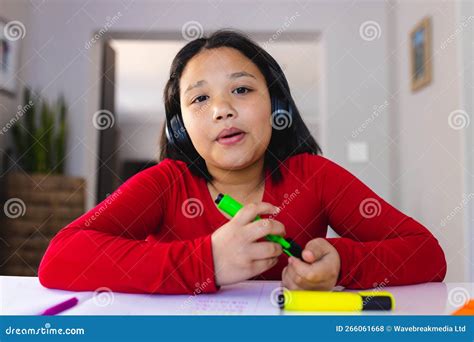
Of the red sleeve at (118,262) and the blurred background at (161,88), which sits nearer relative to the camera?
the red sleeve at (118,262)

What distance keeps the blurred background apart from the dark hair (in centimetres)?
108

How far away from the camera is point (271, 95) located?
89cm

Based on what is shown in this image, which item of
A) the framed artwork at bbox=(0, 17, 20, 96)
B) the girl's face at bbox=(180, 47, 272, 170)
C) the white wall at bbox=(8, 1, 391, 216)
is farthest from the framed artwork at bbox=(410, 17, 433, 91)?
the framed artwork at bbox=(0, 17, 20, 96)

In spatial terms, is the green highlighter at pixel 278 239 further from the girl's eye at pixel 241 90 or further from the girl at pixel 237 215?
the girl's eye at pixel 241 90

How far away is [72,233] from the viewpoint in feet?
2.23

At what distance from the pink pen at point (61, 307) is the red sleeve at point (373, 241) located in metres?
0.33

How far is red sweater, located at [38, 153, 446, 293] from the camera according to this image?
60cm

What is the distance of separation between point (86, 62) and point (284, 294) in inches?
97.4

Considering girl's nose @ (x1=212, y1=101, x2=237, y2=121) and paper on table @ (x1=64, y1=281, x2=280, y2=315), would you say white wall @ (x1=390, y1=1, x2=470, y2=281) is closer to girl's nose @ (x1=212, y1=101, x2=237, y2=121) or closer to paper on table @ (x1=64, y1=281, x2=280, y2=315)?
girl's nose @ (x1=212, y1=101, x2=237, y2=121)

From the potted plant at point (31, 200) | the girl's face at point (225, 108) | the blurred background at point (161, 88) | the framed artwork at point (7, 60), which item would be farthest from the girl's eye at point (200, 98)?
the framed artwork at point (7, 60)

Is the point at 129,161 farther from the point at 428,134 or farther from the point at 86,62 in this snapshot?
the point at 428,134

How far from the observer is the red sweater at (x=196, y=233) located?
0.60 meters

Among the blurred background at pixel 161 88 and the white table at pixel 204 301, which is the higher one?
the blurred background at pixel 161 88
